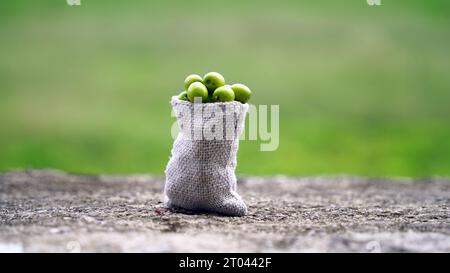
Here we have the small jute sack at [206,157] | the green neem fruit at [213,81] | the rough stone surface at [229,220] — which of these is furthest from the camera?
the green neem fruit at [213,81]

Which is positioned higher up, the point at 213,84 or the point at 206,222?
the point at 213,84

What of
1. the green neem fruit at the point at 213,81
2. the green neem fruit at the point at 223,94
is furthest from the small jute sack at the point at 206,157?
the green neem fruit at the point at 213,81

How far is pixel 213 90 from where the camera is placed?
18.9 ft

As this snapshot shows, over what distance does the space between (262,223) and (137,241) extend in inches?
51.5

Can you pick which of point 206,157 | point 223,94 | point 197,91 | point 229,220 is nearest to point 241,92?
point 223,94

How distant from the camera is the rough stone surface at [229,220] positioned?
460 cm

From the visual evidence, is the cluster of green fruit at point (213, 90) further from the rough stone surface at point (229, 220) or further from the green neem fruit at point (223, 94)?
the rough stone surface at point (229, 220)

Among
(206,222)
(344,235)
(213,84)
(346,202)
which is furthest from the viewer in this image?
(346,202)

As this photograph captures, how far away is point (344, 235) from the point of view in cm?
494

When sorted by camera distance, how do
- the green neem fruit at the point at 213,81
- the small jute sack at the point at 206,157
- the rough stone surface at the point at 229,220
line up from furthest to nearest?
the green neem fruit at the point at 213,81
the small jute sack at the point at 206,157
the rough stone surface at the point at 229,220

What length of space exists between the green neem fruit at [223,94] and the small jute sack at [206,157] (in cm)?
7

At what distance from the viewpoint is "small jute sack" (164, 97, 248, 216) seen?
18.3 ft

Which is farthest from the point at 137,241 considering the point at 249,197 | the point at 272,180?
the point at 272,180
